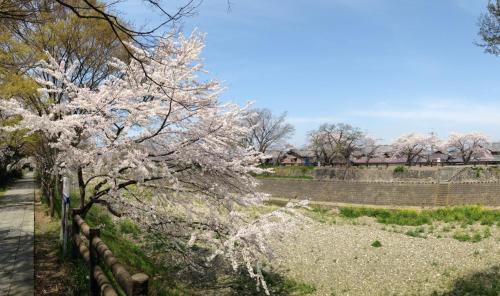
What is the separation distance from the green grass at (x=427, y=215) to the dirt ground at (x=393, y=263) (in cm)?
295

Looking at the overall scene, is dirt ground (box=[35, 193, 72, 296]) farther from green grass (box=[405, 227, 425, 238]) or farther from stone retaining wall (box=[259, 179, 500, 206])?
stone retaining wall (box=[259, 179, 500, 206])

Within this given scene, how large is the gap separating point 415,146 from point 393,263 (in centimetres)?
5375

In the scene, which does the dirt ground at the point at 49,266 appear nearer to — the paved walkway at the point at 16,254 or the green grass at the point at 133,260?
the paved walkway at the point at 16,254

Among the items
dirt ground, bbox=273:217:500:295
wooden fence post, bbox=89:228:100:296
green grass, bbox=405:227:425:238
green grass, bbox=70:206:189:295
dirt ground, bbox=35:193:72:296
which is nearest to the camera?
wooden fence post, bbox=89:228:100:296

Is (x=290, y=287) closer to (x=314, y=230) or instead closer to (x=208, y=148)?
(x=208, y=148)

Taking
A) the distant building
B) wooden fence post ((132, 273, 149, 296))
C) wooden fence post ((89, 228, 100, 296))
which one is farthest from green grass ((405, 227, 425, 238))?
the distant building

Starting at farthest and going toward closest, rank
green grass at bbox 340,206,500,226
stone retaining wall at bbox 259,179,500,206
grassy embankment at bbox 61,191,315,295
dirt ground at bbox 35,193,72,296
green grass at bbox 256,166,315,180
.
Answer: green grass at bbox 256,166,315,180, stone retaining wall at bbox 259,179,500,206, green grass at bbox 340,206,500,226, grassy embankment at bbox 61,191,315,295, dirt ground at bbox 35,193,72,296

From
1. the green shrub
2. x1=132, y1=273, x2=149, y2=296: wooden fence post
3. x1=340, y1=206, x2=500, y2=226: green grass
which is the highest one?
x1=132, y1=273, x2=149, y2=296: wooden fence post

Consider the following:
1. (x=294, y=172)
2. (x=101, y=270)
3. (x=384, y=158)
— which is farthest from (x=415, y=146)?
(x=101, y=270)

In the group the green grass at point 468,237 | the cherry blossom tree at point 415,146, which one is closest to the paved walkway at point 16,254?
the green grass at point 468,237

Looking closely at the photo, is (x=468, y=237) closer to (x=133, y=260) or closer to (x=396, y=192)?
(x=133, y=260)

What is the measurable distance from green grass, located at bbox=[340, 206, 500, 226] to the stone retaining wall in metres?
3.69

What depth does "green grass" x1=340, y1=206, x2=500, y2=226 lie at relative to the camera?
1858 centimetres

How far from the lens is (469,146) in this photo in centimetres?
5728
